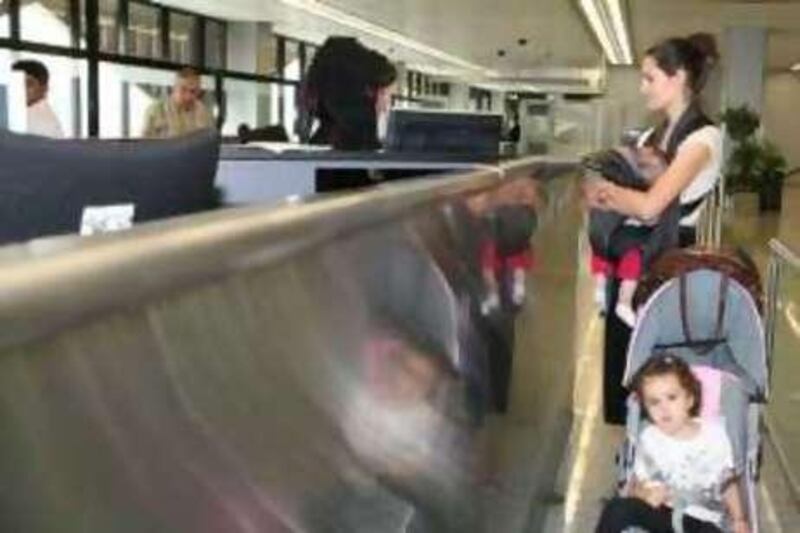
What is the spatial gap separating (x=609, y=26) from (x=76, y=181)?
2029 centimetres

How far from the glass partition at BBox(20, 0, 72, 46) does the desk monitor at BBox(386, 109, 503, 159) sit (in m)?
8.29

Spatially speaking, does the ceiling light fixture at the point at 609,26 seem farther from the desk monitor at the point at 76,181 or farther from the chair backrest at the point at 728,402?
the desk monitor at the point at 76,181

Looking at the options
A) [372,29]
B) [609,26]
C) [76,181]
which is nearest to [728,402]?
[76,181]

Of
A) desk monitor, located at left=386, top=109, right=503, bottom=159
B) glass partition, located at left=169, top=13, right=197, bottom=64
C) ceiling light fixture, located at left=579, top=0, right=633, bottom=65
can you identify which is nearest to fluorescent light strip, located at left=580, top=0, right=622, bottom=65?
ceiling light fixture, located at left=579, top=0, right=633, bottom=65

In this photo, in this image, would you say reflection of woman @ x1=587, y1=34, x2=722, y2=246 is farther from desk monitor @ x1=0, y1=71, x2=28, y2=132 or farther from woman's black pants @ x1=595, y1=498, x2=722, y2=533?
desk monitor @ x1=0, y1=71, x2=28, y2=132

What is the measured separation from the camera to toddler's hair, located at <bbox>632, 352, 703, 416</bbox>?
300 cm

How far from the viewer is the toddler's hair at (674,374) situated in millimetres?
3002

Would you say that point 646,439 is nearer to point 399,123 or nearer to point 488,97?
point 399,123

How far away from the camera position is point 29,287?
22.0 inches

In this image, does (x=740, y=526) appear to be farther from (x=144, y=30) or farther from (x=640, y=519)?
(x=144, y=30)

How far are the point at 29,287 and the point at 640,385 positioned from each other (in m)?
2.63

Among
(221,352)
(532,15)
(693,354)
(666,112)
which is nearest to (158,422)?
(221,352)

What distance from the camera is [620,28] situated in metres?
21.7

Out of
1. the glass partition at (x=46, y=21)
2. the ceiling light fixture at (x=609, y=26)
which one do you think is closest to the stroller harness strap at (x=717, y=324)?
the glass partition at (x=46, y=21)
